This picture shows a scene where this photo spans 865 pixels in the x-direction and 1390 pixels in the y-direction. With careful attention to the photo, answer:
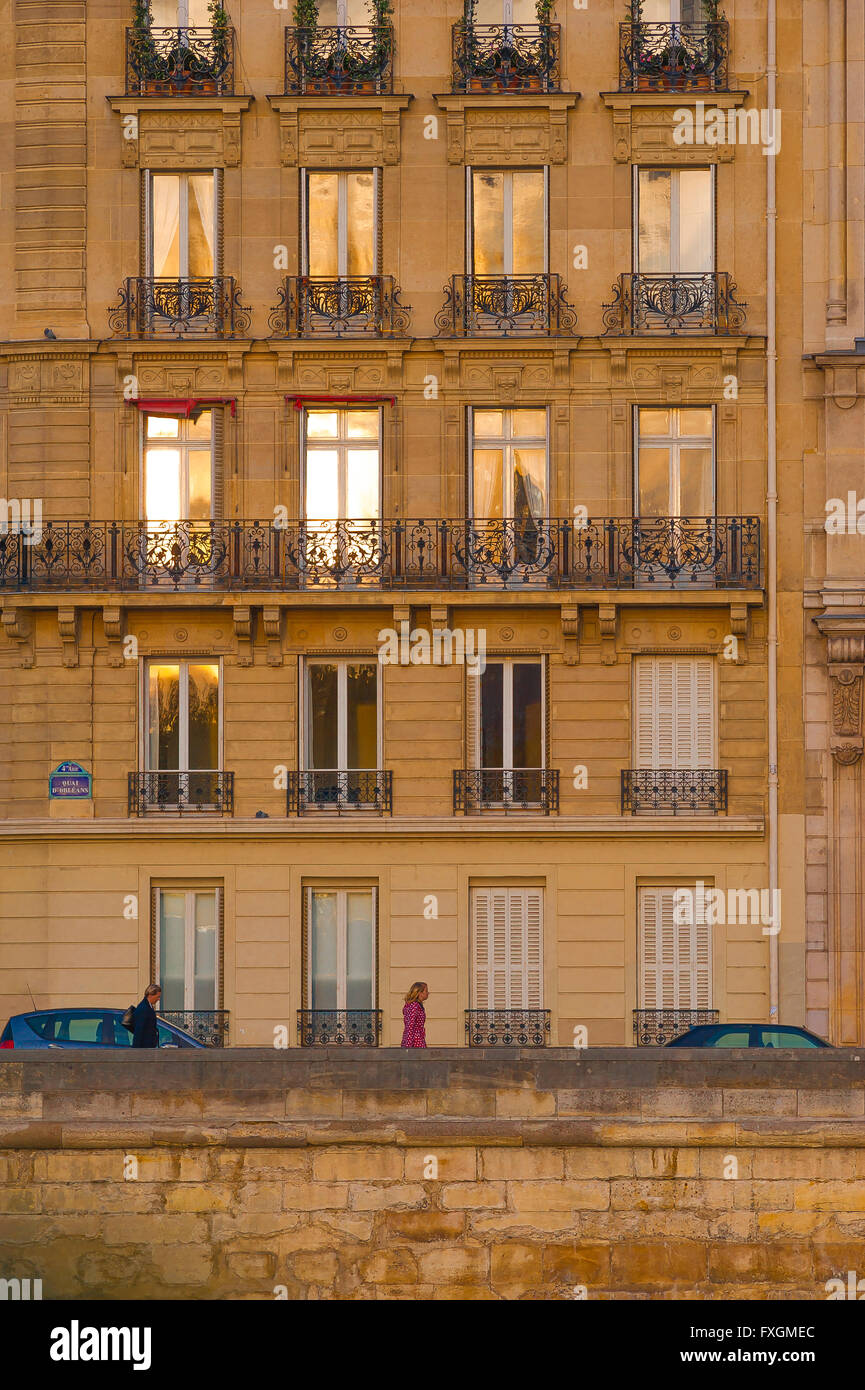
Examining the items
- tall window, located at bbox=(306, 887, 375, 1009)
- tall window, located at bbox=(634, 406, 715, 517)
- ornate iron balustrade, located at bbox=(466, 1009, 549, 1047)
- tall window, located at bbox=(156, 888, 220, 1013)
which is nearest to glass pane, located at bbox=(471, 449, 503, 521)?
tall window, located at bbox=(634, 406, 715, 517)

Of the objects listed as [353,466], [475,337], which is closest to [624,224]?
[475,337]

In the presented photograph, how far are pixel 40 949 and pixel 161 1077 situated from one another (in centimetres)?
1072

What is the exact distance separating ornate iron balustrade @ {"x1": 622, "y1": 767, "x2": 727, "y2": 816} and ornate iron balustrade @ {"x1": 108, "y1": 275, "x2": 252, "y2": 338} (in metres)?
9.18

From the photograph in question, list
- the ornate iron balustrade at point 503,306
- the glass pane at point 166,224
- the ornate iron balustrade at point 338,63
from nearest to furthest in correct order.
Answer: the ornate iron balustrade at point 503,306 → the ornate iron balustrade at point 338,63 → the glass pane at point 166,224

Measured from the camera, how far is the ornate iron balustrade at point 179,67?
3416 cm

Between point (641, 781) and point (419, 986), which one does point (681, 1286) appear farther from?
point (641, 781)

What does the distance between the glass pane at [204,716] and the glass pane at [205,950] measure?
6.83 feet

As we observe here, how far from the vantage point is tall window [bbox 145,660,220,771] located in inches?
1336

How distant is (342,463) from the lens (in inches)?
1344

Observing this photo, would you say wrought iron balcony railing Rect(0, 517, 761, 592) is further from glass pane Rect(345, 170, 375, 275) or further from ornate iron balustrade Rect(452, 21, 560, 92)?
ornate iron balustrade Rect(452, 21, 560, 92)

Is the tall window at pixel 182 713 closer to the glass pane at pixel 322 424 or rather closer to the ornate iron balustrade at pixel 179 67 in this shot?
the glass pane at pixel 322 424

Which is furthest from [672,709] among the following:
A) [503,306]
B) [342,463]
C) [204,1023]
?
[204,1023]

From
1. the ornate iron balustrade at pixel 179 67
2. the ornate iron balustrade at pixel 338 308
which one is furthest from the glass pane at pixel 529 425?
the ornate iron balustrade at pixel 179 67

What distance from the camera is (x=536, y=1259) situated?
22516 millimetres
